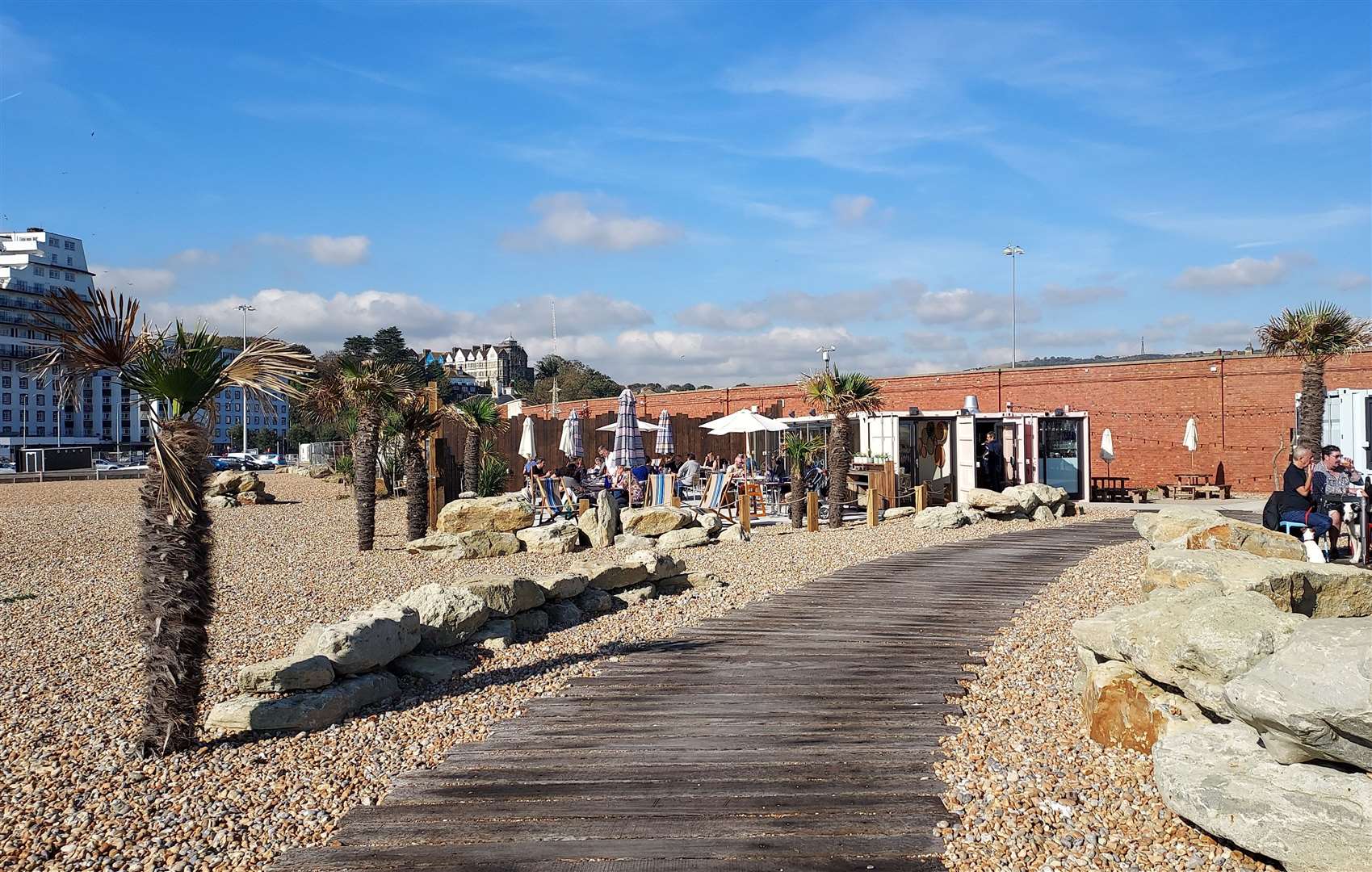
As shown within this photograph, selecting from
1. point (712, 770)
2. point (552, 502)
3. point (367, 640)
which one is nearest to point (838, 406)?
point (552, 502)

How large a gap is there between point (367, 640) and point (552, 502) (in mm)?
10494

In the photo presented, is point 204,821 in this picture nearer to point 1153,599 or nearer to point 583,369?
point 1153,599

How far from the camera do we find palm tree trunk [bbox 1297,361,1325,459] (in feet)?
43.0

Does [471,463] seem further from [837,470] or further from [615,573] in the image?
[615,573]

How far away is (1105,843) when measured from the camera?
3.71 metres

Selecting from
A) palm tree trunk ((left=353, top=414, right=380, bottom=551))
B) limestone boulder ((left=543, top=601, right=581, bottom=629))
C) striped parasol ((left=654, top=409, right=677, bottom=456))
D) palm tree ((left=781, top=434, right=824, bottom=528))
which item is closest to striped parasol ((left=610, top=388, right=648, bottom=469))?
striped parasol ((left=654, top=409, right=677, bottom=456))

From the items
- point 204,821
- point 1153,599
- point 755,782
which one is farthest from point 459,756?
point 1153,599

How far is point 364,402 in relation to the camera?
12.8m

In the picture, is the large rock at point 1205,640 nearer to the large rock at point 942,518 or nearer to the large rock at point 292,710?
the large rock at point 292,710

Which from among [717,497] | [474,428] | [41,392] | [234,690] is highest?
[41,392]

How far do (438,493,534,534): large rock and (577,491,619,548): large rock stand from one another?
1.01m

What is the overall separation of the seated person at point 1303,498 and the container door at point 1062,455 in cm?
1011

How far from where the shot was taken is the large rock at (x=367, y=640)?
5766 mm

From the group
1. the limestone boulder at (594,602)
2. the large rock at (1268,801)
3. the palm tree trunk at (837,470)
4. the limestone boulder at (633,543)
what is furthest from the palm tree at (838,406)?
the large rock at (1268,801)
